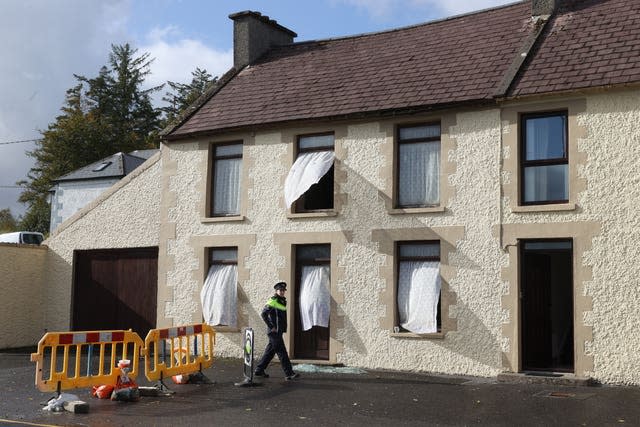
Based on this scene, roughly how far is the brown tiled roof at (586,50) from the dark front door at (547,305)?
2892 millimetres

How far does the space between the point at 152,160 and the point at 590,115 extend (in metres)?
10.5

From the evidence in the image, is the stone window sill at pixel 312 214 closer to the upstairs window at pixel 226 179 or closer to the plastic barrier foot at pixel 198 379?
the upstairs window at pixel 226 179

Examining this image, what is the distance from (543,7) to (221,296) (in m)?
→ 9.34

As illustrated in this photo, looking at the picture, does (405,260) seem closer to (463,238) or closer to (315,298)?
(463,238)

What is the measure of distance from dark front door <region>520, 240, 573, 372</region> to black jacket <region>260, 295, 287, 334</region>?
430cm

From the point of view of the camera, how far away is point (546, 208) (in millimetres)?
13586

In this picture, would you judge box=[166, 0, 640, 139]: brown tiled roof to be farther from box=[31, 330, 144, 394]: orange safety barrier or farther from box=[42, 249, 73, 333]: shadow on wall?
box=[31, 330, 144, 394]: orange safety barrier

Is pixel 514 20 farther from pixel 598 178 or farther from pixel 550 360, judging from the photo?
pixel 550 360

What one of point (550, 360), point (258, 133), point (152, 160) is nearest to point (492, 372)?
point (550, 360)

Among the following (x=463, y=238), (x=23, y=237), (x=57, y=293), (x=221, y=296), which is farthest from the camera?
(x=23, y=237)

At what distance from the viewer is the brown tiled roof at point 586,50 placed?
13.6m

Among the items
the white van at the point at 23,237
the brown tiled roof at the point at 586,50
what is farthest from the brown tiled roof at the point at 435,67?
the white van at the point at 23,237

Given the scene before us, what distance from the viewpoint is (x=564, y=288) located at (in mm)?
15062

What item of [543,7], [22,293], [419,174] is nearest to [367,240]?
[419,174]
